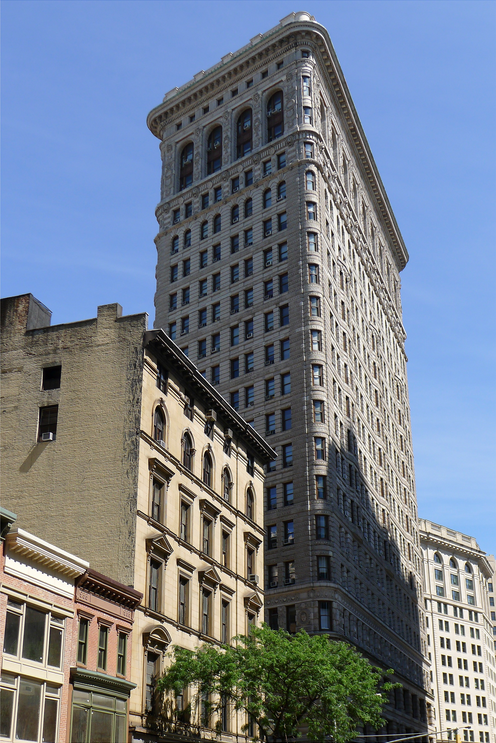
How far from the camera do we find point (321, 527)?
7669 cm

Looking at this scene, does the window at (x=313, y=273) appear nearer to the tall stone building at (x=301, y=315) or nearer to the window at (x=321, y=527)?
the tall stone building at (x=301, y=315)

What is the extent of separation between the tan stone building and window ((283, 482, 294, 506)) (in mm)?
27685

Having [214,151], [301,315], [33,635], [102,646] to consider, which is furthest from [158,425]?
[214,151]

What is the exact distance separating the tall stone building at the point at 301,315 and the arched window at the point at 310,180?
264mm

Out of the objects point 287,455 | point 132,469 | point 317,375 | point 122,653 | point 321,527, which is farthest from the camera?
point 317,375

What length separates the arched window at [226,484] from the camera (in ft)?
170

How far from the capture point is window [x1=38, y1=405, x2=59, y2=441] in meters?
43.5

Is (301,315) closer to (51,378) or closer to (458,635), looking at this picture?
(51,378)

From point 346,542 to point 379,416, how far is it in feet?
96.1

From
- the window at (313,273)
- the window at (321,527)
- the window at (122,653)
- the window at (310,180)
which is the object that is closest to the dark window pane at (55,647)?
the window at (122,653)

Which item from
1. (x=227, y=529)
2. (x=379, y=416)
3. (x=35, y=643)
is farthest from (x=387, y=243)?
(x=35, y=643)

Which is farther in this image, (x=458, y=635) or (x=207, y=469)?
(x=458, y=635)

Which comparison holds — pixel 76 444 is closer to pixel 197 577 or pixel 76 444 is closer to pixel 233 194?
pixel 197 577

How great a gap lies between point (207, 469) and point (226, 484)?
2.97 m
